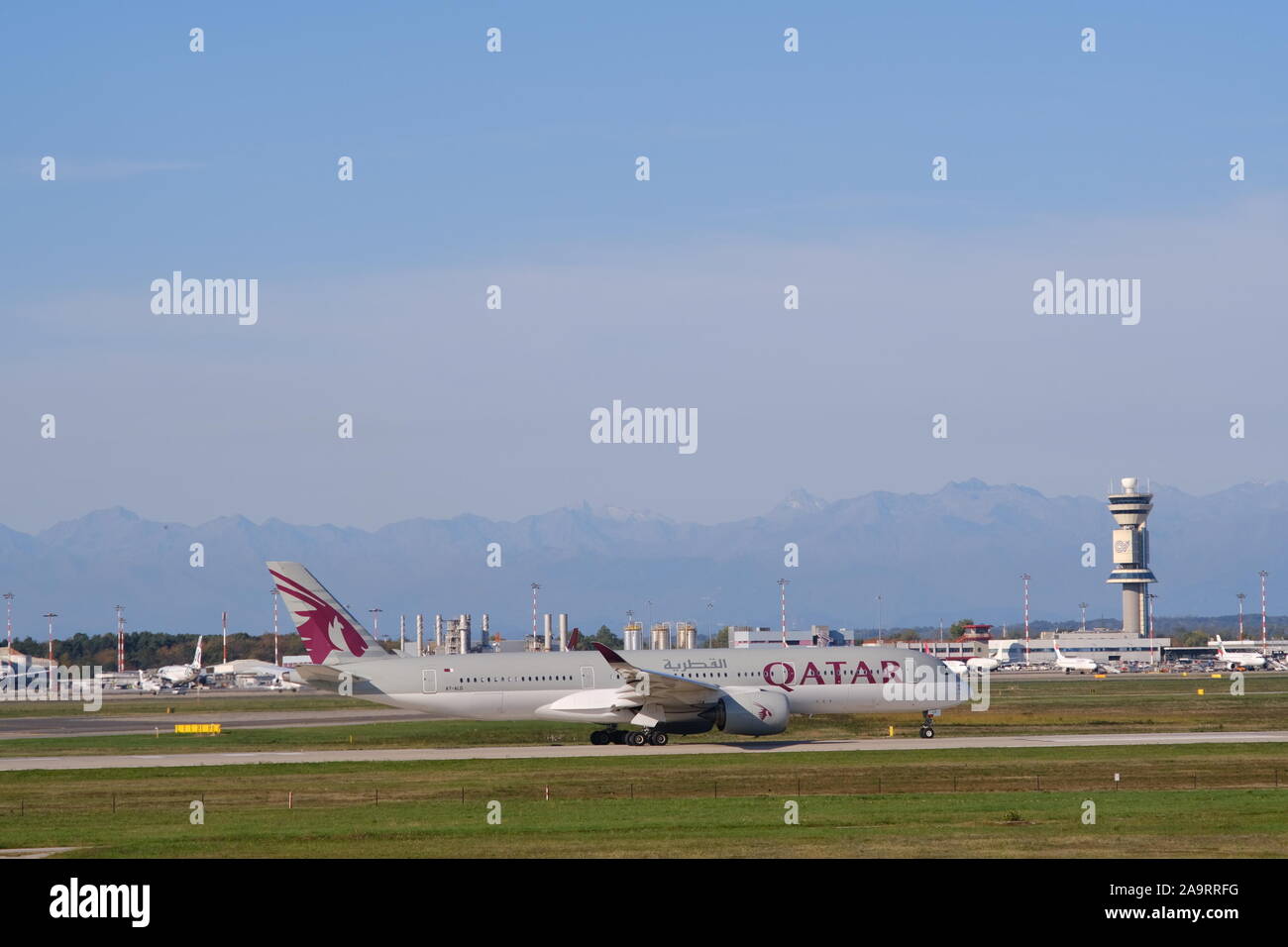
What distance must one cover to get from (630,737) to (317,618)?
1365cm

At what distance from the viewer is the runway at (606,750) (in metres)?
50.8

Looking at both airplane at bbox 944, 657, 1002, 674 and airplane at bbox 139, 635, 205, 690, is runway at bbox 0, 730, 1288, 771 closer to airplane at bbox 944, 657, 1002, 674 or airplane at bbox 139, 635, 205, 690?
airplane at bbox 139, 635, 205, 690

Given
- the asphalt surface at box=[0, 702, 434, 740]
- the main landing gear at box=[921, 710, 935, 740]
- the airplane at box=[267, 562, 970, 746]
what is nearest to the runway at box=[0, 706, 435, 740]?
the asphalt surface at box=[0, 702, 434, 740]

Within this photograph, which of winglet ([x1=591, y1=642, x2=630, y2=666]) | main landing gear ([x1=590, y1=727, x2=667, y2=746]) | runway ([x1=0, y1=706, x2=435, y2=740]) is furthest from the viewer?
runway ([x1=0, y1=706, x2=435, y2=740])

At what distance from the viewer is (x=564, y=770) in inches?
1779

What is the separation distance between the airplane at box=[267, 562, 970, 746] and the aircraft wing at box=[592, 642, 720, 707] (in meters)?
0.05

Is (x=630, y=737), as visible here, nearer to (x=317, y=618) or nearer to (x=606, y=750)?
(x=606, y=750)

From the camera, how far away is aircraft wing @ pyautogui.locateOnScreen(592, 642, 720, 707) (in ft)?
171

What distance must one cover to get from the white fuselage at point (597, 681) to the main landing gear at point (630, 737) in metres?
0.57

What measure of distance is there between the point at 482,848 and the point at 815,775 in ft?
52.2

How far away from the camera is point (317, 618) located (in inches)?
2254
